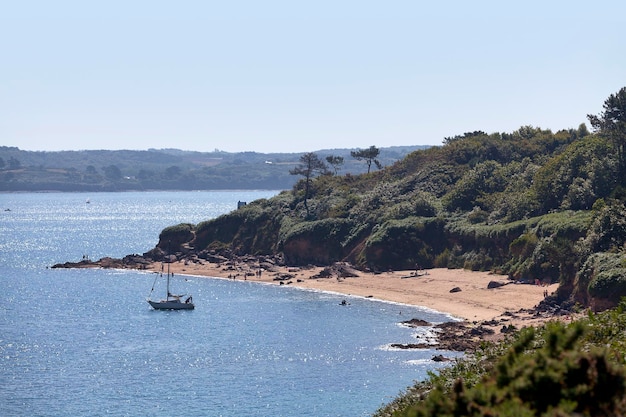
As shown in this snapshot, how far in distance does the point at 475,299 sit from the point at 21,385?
44.6 metres

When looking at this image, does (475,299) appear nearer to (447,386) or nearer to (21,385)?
(21,385)

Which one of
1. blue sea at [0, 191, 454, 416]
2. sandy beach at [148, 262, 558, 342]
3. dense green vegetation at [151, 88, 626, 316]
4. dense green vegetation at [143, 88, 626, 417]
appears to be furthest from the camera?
dense green vegetation at [151, 88, 626, 316]

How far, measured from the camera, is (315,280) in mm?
110625

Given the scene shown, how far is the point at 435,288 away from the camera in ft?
324

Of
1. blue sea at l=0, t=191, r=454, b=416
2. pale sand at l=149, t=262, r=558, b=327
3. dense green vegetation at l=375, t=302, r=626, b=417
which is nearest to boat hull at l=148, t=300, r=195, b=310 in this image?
blue sea at l=0, t=191, r=454, b=416

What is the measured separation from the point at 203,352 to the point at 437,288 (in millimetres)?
33667

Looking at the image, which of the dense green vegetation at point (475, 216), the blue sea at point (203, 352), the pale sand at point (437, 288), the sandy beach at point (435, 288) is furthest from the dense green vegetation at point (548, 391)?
the pale sand at point (437, 288)

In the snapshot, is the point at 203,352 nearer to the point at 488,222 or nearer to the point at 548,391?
the point at 488,222

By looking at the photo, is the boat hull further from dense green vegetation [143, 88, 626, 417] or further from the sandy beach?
dense green vegetation [143, 88, 626, 417]

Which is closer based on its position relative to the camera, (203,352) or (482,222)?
(203,352)

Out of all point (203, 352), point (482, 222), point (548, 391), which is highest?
point (482, 222)

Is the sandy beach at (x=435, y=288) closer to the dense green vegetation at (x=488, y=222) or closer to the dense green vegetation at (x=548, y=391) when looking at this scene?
the dense green vegetation at (x=488, y=222)

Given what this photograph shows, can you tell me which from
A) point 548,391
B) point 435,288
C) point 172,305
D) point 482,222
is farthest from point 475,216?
point 548,391

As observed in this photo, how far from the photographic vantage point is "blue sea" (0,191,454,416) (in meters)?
57.5
